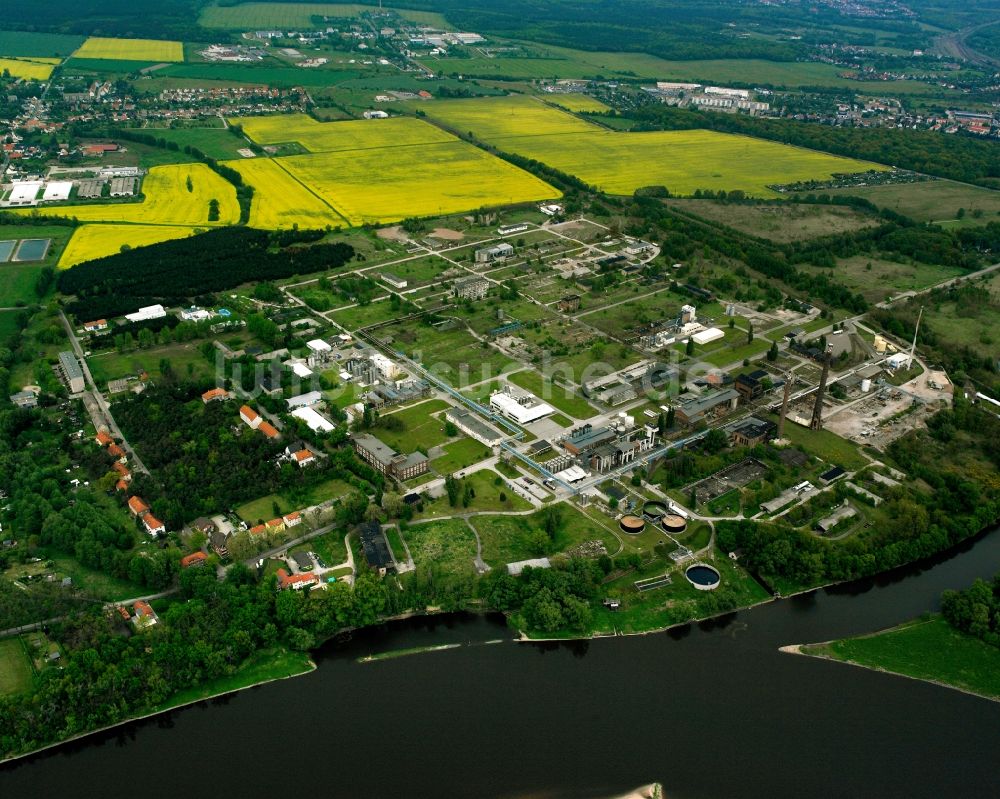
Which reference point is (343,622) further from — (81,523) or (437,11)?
(437,11)

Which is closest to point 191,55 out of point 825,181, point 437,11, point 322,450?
point 437,11

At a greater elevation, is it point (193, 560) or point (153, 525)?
point (153, 525)

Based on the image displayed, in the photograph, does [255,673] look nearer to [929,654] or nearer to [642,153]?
[929,654]

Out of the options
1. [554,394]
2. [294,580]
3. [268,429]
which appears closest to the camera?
[294,580]

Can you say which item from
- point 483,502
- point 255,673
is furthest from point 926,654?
point 255,673

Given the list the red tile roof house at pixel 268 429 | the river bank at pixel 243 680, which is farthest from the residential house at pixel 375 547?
the red tile roof house at pixel 268 429
